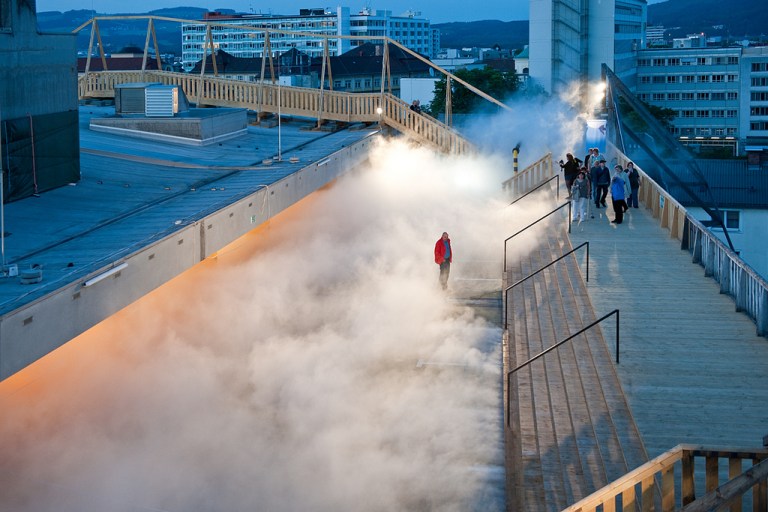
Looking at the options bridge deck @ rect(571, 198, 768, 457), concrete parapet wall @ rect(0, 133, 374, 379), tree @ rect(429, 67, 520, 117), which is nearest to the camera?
concrete parapet wall @ rect(0, 133, 374, 379)

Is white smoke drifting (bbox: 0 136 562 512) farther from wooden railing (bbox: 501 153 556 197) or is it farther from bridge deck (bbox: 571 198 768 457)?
wooden railing (bbox: 501 153 556 197)

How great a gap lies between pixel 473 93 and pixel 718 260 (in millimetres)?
53174

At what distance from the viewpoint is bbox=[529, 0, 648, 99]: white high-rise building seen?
287ft

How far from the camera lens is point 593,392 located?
11.7 metres

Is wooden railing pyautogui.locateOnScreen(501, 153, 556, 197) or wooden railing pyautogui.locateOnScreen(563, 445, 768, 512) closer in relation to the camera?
wooden railing pyautogui.locateOnScreen(563, 445, 768, 512)

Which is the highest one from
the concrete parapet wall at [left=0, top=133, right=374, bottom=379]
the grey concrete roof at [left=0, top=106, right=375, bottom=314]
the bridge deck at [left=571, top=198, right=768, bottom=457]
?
the grey concrete roof at [left=0, top=106, right=375, bottom=314]

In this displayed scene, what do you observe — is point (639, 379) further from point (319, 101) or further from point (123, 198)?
point (319, 101)

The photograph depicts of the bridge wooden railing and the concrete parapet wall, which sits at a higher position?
the bridge wooden railing

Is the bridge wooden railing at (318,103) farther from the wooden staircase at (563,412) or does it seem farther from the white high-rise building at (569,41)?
the white high-rise building at (569,41)

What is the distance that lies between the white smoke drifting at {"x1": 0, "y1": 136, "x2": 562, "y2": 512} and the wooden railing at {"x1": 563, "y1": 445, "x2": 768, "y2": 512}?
2509 millimetres

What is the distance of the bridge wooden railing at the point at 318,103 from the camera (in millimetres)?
28016

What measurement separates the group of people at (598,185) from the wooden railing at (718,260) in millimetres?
728

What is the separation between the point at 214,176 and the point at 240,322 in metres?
2.70

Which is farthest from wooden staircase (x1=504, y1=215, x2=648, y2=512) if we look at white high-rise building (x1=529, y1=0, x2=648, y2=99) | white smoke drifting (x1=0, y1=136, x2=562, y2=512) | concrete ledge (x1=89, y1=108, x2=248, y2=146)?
white high-rise building (x1=529, y1=0, x2=648, y2=99)
